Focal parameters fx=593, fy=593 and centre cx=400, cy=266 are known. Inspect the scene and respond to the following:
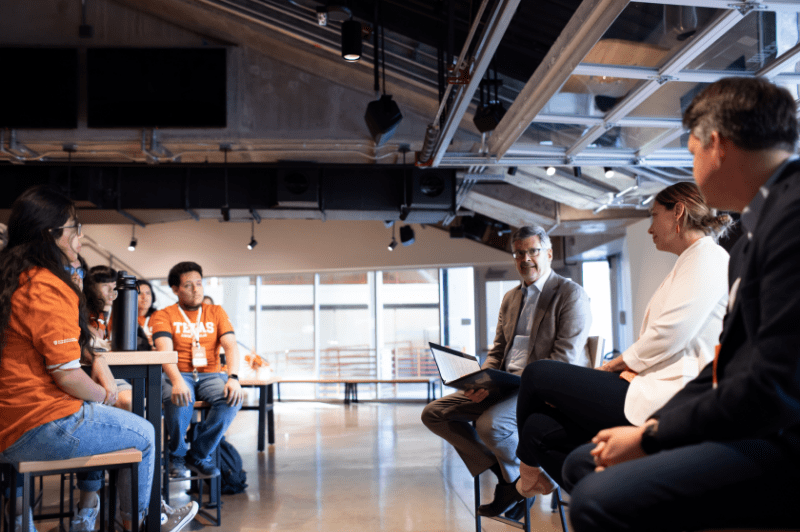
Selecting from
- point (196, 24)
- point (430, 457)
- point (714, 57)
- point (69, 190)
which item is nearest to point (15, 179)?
point (69, 190)

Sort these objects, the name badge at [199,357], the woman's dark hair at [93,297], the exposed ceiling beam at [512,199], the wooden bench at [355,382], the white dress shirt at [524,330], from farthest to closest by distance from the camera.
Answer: the wooden bench at [355,382] → the exposed ceiling beam at [512,199] → the name badge at [199,357] → the woman's dark hair at [93,297] → the white dress shirt at [524,330]

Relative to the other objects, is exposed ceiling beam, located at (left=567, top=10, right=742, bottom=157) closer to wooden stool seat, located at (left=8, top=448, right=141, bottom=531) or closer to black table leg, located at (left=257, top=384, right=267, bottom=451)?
wooden stool seat, located at (left=8, top=448, right=141, bottom=531)

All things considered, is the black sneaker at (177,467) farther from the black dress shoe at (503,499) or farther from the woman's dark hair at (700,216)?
the woman's dark hair at (700,216)

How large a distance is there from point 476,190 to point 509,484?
5105mm

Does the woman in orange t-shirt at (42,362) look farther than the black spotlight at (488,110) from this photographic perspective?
No

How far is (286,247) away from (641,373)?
9905mm

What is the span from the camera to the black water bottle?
2.46 metres

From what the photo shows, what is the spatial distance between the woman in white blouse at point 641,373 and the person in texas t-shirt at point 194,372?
7.33 feet

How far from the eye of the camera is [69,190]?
5652mm

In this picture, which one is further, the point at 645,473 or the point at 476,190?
the point at 476,190

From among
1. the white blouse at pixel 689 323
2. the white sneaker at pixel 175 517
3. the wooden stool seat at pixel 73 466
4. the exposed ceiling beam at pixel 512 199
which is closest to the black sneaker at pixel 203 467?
the white sneaker at pixel 175 517

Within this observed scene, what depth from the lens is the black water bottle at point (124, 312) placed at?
2.46 meters

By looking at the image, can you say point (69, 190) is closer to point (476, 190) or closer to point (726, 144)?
point (476, 190)

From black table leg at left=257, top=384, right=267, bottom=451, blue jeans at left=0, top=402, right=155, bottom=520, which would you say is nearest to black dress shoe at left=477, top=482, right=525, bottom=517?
blue jeans at left=0, top=402, right=155, bottom=520
